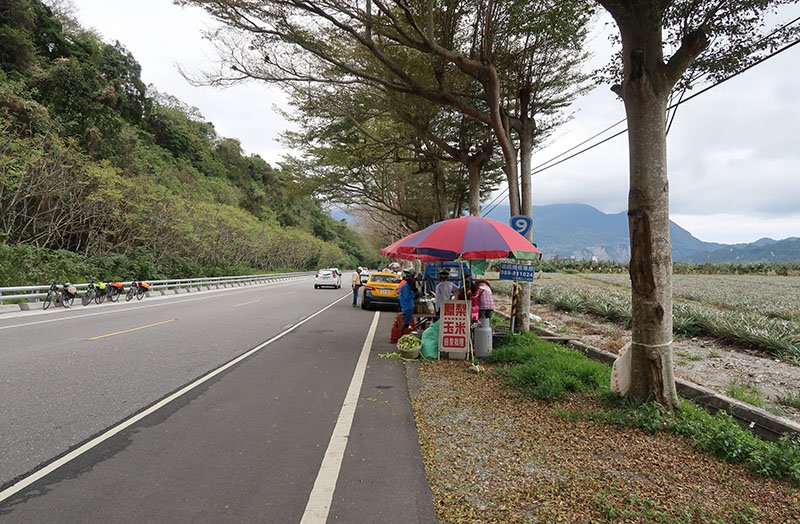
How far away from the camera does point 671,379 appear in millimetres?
4695

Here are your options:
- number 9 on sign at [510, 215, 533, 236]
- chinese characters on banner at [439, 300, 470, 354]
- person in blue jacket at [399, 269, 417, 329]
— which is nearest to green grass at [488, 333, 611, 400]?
chinese characters on banner at [439, 300, 470, 354]

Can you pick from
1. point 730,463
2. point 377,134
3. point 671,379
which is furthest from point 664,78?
point 377,134

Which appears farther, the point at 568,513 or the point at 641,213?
the point at 641,213

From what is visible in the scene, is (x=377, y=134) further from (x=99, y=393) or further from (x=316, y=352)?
(x=99, y=393)

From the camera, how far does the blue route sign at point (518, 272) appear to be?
338 inches

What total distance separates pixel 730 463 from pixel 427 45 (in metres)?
8.29

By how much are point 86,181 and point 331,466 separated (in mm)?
22985

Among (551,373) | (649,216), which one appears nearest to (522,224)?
(551,373)

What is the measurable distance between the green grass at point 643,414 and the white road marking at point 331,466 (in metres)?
2.48

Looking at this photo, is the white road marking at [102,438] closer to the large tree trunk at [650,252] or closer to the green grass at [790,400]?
→ the large tree trunk at [650,252]

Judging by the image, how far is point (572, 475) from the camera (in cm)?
349

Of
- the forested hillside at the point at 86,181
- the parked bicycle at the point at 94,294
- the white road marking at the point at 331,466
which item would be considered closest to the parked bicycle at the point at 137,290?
the parked bicycle at the point at 94,294

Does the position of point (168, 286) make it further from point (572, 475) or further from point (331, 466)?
Answer: point (572, 475)

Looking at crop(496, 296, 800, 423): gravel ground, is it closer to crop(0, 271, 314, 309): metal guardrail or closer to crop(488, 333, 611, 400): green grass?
crop(488, 333, 611, 400): green grass
